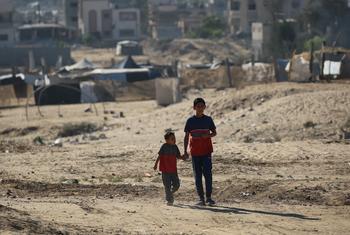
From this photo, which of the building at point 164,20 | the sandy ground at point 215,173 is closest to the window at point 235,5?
the building at point 164,20

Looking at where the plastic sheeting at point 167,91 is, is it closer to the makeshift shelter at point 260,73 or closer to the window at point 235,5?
the makeshift shelter at point 260,73

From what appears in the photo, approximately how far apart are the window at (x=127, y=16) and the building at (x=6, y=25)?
15228mm

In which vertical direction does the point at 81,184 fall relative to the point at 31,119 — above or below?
above

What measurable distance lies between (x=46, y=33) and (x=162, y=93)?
62.6 meters

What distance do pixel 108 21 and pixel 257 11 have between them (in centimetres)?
2149

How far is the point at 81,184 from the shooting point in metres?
15.0

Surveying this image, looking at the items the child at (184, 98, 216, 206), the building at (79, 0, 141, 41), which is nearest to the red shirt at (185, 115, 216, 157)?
the child at (184, 98, 216, 206)

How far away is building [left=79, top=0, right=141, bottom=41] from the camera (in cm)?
10419

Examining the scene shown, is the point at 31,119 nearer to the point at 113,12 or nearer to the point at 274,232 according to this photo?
the point at 274,232

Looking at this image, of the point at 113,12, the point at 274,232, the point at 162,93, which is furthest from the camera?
the point at 113,12

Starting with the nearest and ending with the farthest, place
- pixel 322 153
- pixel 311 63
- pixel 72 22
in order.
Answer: pixel 322 153 → pixel 311 63 → pixel 72 22

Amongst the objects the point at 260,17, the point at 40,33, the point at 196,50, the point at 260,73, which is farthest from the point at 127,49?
the point at 260,73

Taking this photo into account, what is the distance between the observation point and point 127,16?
344 feet

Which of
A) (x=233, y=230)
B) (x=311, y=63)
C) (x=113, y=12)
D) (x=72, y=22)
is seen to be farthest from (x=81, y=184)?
(x=72, y=22)
